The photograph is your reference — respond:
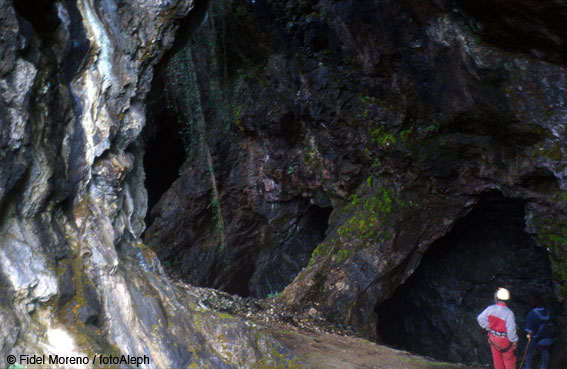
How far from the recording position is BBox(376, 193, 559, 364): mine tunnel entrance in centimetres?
901

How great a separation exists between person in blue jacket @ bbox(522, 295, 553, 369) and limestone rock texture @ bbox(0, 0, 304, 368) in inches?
161

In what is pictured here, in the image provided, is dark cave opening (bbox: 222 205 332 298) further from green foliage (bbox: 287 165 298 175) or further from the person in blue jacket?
the person in blue jacket

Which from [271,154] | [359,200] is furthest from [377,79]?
[271,154]

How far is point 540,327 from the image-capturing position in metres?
6.22

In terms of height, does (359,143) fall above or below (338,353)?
above

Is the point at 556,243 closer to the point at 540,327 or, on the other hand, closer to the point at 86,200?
the point at 540,327

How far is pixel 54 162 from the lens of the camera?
354cm

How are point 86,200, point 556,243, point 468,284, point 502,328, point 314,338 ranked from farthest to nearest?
point 468,284 < point 556,243 < point 314,338 < point 502,328 < point 86,200

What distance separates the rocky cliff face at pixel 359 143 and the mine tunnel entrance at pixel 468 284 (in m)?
0.06

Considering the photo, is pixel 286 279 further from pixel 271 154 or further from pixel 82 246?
A: pixel 82 246

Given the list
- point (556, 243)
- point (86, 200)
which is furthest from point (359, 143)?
point (86, 200)

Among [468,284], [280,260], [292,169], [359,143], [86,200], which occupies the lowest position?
[280,260]

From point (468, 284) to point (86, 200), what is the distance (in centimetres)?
881

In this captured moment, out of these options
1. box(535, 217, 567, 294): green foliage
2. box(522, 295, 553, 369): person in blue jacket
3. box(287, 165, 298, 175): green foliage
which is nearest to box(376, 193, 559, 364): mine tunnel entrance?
box(535, 217, 567, 294): green foliage
